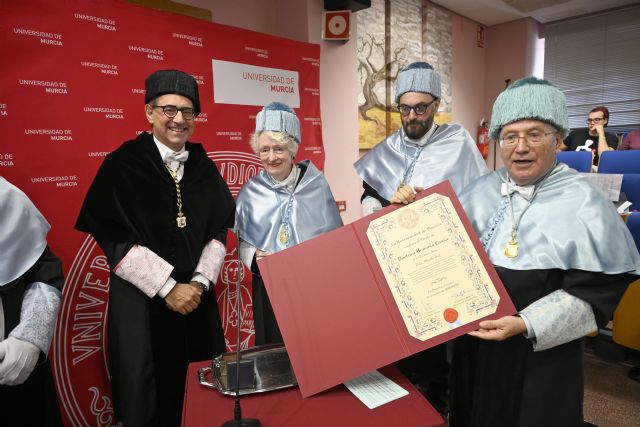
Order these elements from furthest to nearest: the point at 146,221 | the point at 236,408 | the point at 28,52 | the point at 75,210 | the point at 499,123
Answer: the point at 75,210
the point at 28,52
the point at 146,221
the point at 499,123
the point at 236,408

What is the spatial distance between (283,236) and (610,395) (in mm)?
2576

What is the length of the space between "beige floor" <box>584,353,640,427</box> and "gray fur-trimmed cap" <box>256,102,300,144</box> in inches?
99.3

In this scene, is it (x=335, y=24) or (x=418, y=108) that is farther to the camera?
(x=335, y=24)

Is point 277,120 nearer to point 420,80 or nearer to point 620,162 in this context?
point 420,80

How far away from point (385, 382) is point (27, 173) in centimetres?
213

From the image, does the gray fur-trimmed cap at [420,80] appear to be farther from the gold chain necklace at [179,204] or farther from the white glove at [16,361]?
the white glove at [16,361]

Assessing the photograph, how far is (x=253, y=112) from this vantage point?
323 centimetres

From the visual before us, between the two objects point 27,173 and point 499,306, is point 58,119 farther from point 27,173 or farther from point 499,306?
point 499,306

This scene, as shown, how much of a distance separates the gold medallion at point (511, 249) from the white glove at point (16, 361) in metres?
1.63

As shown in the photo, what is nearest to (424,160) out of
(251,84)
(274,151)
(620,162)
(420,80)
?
(420,80)

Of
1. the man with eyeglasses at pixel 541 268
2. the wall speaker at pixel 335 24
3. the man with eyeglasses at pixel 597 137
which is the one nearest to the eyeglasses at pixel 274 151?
the man with eyeglasses at pixel 541 268

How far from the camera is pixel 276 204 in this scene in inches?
80.4

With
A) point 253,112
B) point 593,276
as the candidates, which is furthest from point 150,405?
point 253,112

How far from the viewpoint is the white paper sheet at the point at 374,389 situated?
3.56 feet
